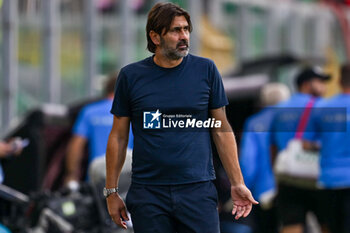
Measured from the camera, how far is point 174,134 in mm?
4309

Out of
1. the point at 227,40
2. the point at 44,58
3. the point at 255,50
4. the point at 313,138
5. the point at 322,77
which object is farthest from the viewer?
the point at 255,50

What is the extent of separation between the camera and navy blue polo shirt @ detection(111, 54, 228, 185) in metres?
4.29

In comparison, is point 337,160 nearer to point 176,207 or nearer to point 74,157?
point 74,157

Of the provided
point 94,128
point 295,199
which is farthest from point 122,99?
point 94,128

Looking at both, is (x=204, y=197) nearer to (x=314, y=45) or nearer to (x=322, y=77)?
(x=322, y=77)

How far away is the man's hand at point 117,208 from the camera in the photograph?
449 cm

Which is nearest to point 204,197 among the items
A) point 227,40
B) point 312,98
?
point 312,98

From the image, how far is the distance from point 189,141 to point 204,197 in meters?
0.22

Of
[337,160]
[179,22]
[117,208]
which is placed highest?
[179,22]

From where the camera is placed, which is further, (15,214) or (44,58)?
(44,58)

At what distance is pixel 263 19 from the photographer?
2258 cm

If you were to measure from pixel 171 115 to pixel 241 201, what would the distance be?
1.42 ft

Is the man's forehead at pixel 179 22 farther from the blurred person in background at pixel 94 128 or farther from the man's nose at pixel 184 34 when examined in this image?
the blurred person in background at pixel 94 128

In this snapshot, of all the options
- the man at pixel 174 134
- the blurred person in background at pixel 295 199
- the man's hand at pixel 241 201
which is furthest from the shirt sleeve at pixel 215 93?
the blurred person in background at pixel 295 199
